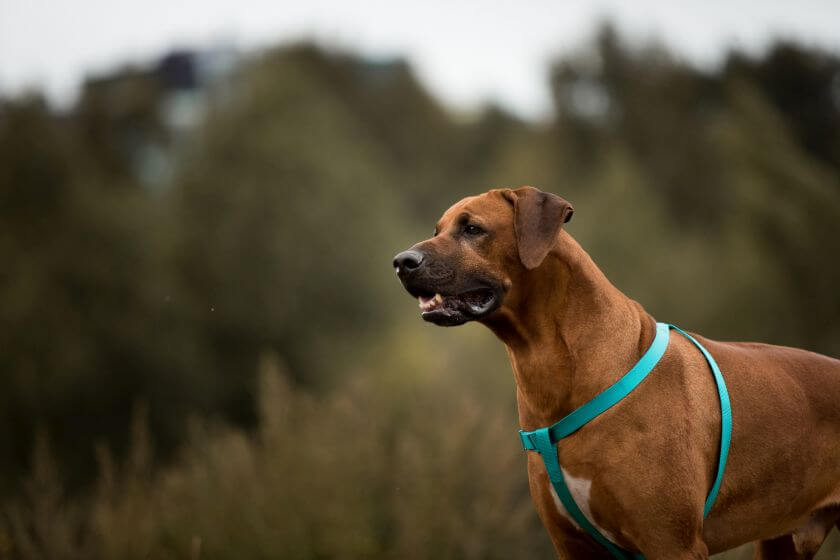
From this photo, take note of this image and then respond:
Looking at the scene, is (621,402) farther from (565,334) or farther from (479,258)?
(479,258)

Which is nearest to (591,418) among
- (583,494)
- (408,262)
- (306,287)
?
(583,494)

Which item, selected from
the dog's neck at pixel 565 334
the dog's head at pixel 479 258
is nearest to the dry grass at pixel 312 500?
the dog's neck at pixel 565 334

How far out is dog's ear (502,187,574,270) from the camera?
402cm

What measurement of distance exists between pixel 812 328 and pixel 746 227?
3.18 m

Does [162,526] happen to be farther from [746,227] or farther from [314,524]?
[746,227]

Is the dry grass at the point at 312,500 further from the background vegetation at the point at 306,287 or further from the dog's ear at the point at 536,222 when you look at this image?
the dog's ear at the point at 536,222

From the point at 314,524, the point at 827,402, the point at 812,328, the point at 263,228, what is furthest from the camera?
the point at 263,228

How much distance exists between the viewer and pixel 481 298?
4129mm

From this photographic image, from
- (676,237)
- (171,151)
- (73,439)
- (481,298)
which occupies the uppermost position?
(171,151)

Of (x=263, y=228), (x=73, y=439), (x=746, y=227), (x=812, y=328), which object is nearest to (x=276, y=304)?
(x=263, y=228)

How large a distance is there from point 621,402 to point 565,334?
0.37 m

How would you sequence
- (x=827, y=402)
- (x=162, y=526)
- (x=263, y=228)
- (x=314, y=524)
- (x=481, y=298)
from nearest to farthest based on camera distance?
1. (x=481, y=298)
2. (x=827, y=402)
3. (x=314, y=524)
4. (x=162, y=526)
5. (x=263, y=228)

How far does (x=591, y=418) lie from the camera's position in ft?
13.0

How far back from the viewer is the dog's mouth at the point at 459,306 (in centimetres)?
408
